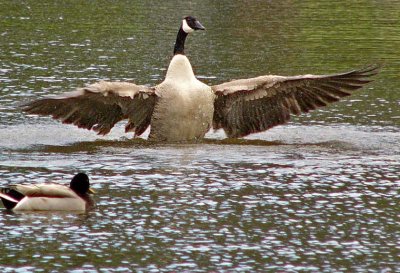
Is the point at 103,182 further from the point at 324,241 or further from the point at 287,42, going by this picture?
the point at 287,42

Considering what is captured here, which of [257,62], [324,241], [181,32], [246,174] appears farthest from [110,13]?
[324,241]

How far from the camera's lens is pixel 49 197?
11961 mm

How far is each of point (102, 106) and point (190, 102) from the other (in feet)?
3.80

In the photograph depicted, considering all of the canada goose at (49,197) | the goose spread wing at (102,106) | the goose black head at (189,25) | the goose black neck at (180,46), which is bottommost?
the canada goose at (49,197)

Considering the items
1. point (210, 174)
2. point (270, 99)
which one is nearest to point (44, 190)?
point (210, 174)

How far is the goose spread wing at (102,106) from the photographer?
1552 cm

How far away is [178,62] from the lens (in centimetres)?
1595

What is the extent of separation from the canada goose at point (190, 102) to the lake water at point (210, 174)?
0.93 feet

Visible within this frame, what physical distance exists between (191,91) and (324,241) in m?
5.35

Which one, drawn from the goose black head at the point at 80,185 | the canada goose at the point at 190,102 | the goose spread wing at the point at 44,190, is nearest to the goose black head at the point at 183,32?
the canada goose at the point at 190,102

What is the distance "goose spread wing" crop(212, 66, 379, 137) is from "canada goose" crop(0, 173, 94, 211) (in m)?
4.59

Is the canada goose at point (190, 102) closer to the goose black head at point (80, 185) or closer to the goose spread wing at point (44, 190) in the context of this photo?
the goose black head at point (80, 185)

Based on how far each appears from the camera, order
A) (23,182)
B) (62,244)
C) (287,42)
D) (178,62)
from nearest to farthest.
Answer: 1. (62,244)
2. (23,182)
3. (178,62)
4. (287,42)

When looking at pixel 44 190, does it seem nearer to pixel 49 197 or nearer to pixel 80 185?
pixel 49 197
